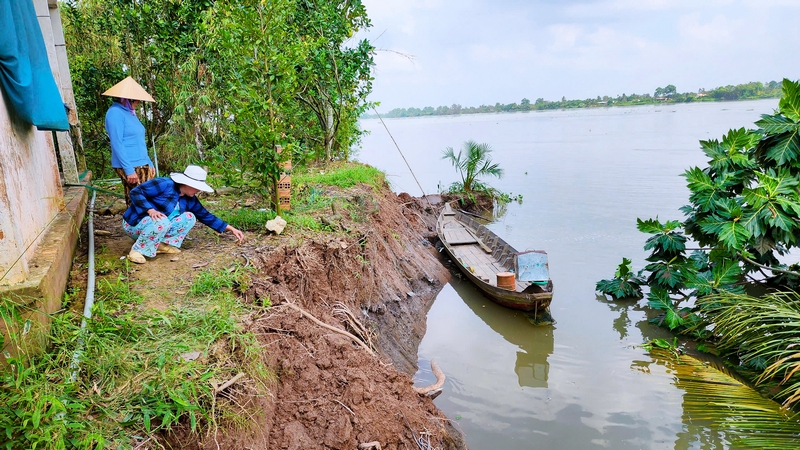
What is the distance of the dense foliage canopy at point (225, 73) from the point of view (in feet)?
18.4

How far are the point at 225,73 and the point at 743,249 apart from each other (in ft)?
28.0

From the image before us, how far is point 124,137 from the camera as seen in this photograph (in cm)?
502

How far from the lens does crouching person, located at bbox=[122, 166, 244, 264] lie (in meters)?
4.37

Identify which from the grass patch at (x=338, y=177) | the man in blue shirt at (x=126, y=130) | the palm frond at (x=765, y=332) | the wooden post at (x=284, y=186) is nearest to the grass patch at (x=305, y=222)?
the wooden post at (x=284, y=186)

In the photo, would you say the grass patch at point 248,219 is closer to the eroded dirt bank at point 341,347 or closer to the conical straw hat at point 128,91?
the eroded dirt bank at point 341,347

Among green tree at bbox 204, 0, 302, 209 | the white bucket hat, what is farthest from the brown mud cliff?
green tree at bbox 204, 0, 302, 209

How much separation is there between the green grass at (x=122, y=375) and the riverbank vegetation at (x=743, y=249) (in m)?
5.60

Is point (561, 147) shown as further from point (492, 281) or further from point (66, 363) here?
point (66, 363)

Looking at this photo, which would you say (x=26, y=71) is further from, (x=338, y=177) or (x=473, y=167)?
(x=473, y=167)

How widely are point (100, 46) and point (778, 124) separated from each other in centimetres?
1193

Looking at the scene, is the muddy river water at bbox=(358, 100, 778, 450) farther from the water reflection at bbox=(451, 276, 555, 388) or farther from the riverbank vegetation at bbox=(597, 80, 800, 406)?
the riverbank vegetation at bbox=(597, 80, 800, 406)

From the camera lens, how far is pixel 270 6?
548 centimetres

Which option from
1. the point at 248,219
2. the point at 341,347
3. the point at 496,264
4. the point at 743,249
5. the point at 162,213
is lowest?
the point at 496,264

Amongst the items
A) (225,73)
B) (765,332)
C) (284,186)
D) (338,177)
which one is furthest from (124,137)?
(765,332)
